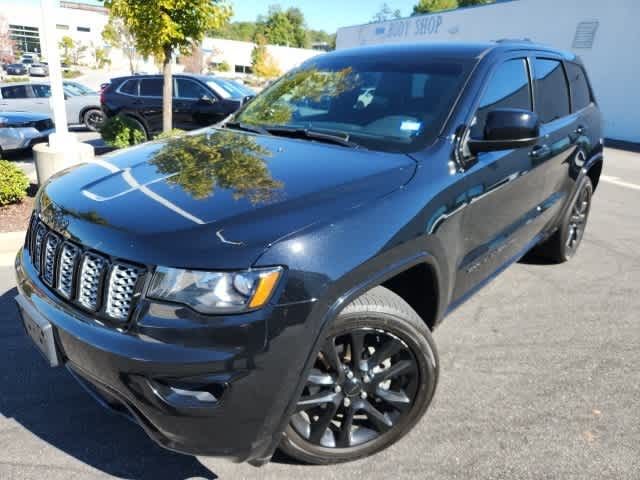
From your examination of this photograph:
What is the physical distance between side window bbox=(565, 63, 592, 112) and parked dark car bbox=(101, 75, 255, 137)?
661 cm

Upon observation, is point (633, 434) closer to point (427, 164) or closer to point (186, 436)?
point (427, 164)

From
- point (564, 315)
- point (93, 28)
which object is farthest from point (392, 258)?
point (93, 28)

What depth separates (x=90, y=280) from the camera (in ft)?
6.05

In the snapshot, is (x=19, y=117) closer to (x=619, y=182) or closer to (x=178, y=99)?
(x=178, y=99)

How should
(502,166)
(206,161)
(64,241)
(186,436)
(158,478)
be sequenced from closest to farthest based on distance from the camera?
(186,436) < (64,241) < (158,478) < (206,161) < (502,166)

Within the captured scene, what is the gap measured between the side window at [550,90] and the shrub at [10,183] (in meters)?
5.07

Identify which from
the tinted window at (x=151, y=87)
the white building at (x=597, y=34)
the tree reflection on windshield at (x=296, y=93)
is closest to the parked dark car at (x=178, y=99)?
the tinted window at (x=151, y=87)

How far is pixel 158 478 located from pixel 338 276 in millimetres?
1243

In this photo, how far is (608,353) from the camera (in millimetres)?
3254

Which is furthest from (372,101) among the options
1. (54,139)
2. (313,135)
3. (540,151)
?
(54,139)

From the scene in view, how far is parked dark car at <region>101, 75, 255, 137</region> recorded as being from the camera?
10133 mm

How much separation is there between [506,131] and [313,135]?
993mm

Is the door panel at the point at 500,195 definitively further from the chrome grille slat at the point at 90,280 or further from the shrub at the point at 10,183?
the shrub at the point at 10,183

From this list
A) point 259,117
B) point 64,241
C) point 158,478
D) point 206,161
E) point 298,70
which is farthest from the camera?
point 298,70
